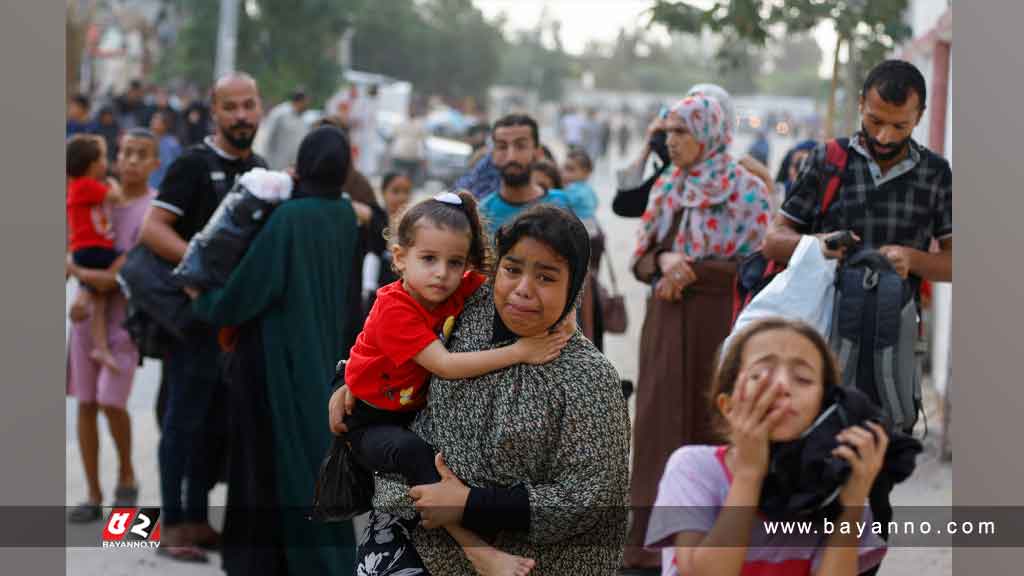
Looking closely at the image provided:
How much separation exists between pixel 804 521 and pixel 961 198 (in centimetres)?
183

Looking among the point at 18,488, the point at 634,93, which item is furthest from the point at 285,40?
the point at 634,93

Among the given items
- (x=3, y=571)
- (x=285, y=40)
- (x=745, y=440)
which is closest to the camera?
(x=745, y=440)

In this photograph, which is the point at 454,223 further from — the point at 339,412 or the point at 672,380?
the point at 672,380

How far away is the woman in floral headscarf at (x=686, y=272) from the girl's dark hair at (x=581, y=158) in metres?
3.46

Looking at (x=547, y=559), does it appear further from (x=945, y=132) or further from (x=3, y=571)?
(x=945, y=132)

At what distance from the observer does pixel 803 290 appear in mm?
4082

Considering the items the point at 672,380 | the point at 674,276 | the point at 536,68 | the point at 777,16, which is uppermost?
the point at 536,68

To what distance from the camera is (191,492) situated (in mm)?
6582

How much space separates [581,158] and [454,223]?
255 inches

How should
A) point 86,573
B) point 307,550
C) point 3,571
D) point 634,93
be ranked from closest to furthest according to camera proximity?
point 3,571 < point 307,550 < point 86,573 < point 634,93

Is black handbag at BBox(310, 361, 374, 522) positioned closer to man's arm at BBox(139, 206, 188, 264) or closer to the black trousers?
the black trousers

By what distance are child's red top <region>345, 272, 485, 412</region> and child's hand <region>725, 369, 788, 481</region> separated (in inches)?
38.0

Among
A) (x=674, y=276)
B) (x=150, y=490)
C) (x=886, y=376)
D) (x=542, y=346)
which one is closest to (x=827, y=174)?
(x=886, y=376)

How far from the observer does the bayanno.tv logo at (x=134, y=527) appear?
5926mm
